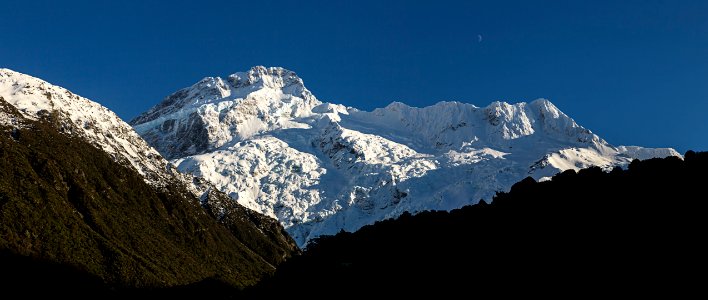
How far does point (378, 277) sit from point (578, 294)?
3183 centimetres

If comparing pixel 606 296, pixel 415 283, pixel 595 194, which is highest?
pixel 595 194

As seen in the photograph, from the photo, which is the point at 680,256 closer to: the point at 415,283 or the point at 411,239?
the point at 415,283

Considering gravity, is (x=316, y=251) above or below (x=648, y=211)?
above

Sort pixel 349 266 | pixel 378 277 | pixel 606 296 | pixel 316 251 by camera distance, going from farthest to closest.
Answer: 1. pixel 316 251
2. pixel 349 266
3. pixel 378 277
4. pixel 606 296

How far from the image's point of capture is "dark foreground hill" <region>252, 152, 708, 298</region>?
238 feet

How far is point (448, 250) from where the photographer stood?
9956 centimetres

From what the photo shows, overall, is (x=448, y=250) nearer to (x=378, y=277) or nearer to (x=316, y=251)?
(x=378, y=277)

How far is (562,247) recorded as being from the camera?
273 ft

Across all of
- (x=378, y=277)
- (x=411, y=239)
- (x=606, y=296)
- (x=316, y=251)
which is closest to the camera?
(x=606, y=296)

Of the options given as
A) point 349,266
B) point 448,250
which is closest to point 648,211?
point 448,250

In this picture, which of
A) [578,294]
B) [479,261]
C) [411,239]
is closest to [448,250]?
[479,261]

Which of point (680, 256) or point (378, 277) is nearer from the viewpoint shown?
point (680, 256)

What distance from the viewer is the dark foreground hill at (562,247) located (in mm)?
72500

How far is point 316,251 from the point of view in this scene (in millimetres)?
146875
